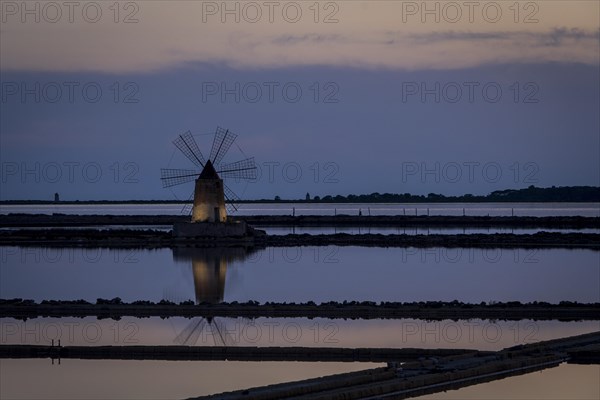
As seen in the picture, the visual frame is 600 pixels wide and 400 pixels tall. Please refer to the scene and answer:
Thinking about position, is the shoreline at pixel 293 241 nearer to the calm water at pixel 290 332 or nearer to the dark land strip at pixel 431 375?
the calm water at pixel 290 332

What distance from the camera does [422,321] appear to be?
15484 millimetres

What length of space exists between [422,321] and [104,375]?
211 inches

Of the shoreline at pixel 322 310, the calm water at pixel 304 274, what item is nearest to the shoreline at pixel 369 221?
the calm water at pixel 304 274

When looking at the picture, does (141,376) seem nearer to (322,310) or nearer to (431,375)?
(431,375)

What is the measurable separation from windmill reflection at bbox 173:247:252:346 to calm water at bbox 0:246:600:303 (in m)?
0.03

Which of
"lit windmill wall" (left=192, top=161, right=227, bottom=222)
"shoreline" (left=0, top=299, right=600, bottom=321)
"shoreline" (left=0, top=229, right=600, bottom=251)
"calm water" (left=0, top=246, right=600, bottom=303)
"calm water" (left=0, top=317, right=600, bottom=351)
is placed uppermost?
"lit windmill wall" (left=192, top=161, right=227, bottom=222)

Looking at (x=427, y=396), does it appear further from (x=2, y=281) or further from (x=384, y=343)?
(x=2, y=281)

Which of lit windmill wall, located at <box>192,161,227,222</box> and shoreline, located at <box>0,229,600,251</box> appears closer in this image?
lit windmill wall, located at <box>192,161,227,222</box>

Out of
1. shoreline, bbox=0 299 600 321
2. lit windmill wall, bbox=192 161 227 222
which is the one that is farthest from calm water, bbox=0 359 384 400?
lit windmill wall, bbox=192 161 227 222

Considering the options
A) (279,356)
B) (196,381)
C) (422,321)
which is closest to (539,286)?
(422,321)

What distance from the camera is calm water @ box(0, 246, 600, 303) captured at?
20047mm

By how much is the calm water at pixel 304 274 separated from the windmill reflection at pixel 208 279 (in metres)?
0.03

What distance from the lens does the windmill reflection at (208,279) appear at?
14.2 m

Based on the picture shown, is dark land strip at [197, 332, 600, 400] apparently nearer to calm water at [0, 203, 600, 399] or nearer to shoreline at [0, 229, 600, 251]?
calm water at [0, 203, 600, 399]
